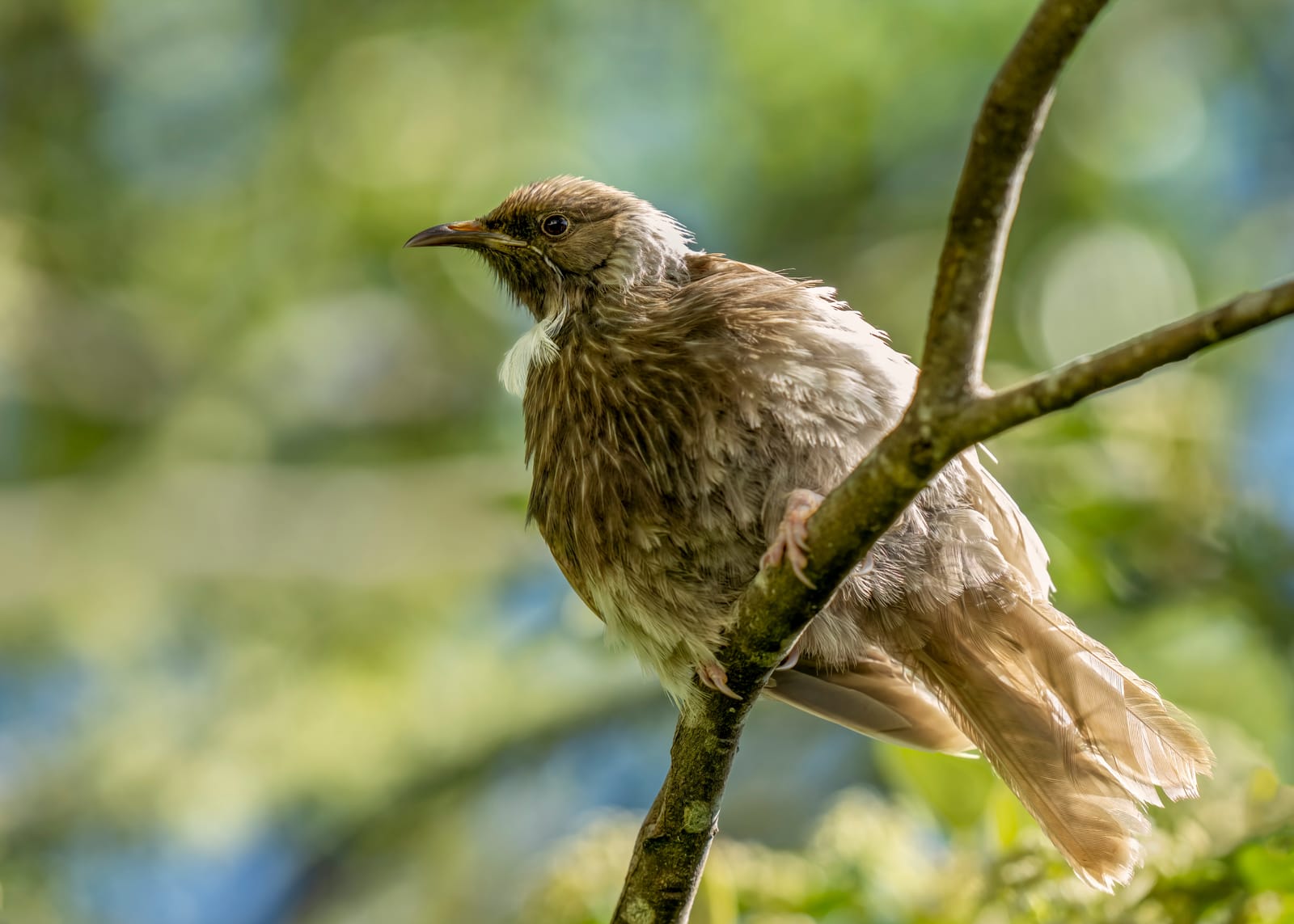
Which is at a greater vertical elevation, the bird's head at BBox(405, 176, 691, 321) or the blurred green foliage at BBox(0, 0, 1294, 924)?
the blurred green foliage at BBox(0, 0, 1294, 924)

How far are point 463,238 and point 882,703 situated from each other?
203 cm

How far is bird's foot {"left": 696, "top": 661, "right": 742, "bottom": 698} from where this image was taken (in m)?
2.95

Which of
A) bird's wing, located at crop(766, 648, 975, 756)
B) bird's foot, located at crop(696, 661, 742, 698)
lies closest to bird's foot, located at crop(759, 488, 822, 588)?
bird's foot, located at crop(696, 661, 742, 698)

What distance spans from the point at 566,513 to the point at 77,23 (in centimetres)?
775

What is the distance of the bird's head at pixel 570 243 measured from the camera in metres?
3.94

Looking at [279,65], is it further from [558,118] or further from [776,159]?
[776,159]

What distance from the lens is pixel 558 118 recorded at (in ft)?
28.3

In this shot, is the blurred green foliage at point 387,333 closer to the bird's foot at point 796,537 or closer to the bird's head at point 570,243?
the bird's head at point 570,243

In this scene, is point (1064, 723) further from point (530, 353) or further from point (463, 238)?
point (463, 238)

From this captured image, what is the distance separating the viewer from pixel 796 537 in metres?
2.65

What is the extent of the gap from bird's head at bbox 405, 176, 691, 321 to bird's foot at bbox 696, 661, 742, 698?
1.22 metres

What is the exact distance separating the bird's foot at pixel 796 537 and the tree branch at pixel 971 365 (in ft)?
0.07

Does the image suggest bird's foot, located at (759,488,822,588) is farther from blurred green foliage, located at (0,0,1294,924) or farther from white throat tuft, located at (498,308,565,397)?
blurred green foliage, located at (0,0,1294,924)

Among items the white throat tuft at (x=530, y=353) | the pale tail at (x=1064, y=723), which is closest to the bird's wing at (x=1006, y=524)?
the pale tail at (x=1064, y=723)
